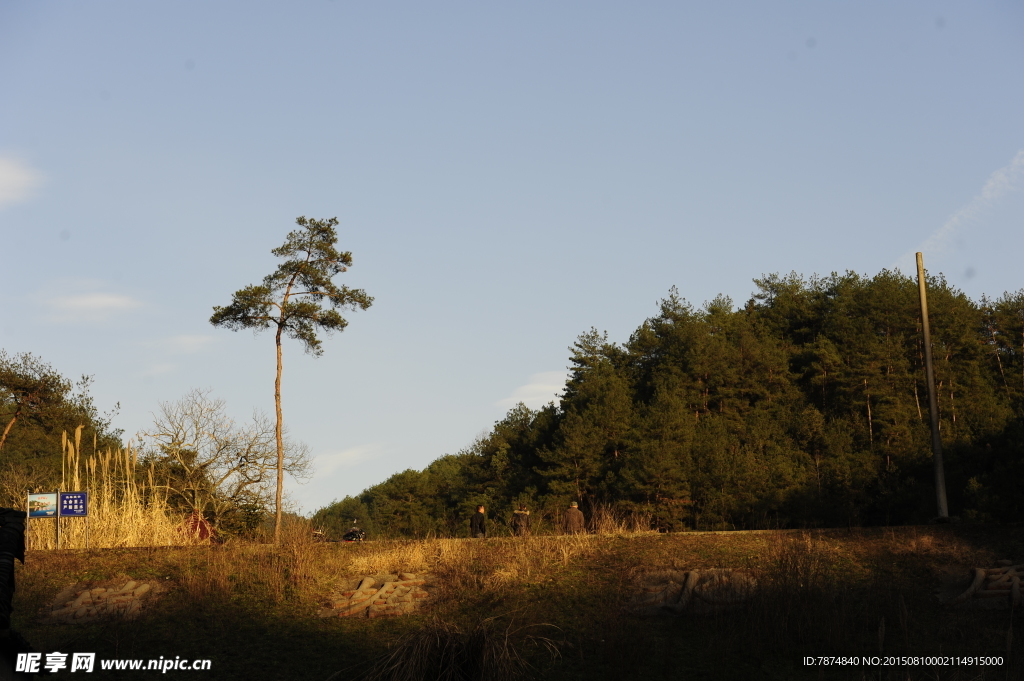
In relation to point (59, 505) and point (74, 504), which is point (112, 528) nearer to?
point (74, 504)

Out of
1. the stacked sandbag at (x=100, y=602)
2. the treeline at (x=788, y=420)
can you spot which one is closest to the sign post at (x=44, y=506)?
the stacked sandbag at (x=100, y=602)

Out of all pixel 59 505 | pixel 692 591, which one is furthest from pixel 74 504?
pixel 692 591

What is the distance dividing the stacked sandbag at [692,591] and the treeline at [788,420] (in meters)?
28.1

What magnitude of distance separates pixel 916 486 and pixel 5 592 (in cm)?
4811

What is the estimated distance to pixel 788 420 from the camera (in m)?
57.5

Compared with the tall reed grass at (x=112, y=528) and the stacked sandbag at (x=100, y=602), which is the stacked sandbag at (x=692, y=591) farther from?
the tall reed grass at (x=112, y=528)

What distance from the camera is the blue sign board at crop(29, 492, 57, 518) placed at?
20.0 metres

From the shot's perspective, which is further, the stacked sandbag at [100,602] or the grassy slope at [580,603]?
the stacked sandbag at [100,602]

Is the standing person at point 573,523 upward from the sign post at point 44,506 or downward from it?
downward

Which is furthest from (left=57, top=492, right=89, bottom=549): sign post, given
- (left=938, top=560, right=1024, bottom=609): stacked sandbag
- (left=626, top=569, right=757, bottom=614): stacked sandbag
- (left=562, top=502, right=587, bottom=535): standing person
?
(left=938, top=560, right=1024, bottom=609): stacked sandbag

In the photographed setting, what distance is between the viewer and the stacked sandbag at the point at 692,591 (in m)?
15.5

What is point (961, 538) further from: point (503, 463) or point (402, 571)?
point (503, 463)

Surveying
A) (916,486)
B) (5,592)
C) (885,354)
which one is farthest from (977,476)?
(5,592)

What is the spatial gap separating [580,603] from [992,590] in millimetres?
6869
